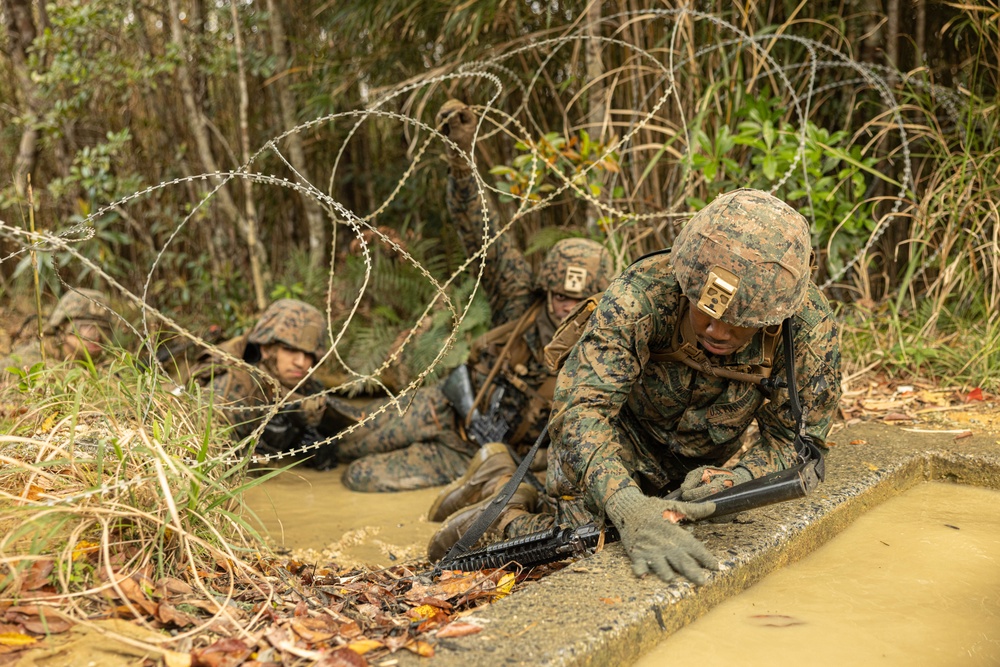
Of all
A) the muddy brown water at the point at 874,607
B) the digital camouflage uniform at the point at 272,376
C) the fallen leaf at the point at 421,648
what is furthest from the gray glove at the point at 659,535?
the digital camouflage uniform at the point at 272,376

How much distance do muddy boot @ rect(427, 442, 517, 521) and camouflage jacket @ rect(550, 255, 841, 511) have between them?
3.03ft

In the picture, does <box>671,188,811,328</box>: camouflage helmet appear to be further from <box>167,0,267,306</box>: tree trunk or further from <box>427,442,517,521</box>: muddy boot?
<box>167,0,267,306</box>: tree trunk

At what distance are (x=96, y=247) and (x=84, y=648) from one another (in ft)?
20.0

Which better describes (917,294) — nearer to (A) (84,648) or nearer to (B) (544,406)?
(B) (544,406)

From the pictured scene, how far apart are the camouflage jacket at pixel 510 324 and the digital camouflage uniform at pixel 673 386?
109 cm

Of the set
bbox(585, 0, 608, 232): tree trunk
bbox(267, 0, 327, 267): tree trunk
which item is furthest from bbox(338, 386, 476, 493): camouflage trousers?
bbox(267, 0, 327, 267): tree trunk

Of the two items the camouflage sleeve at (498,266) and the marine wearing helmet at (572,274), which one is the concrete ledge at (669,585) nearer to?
the marine wearing helmet at (572,274)

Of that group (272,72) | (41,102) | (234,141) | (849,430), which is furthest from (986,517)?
(41,102)

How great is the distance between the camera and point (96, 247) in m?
7.14

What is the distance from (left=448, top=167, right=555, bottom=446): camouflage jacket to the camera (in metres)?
4.21

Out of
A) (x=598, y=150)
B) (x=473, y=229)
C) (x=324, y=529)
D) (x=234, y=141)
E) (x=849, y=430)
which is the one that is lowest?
(x=324, y=529)

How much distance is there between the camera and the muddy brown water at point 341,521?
137 inches

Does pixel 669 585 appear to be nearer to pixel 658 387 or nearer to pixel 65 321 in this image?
pixel 658 387

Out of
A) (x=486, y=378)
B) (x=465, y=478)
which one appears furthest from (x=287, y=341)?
(x=465, y=478)
